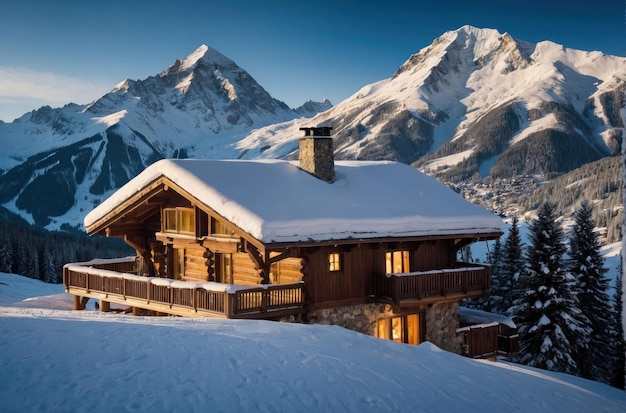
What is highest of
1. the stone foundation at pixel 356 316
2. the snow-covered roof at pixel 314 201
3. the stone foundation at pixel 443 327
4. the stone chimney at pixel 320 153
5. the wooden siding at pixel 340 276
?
the stone chimney at pixel 320 153

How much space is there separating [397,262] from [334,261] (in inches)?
107

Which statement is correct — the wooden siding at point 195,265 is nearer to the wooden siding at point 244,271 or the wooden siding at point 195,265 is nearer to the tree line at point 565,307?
the wooden siding at point 244,271

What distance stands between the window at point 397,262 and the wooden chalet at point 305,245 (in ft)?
0.12

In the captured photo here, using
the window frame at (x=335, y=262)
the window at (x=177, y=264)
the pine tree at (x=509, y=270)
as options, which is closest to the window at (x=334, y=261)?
the window frame at (x=335, y=262)

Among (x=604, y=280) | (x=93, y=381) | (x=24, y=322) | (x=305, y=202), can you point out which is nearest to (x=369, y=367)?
(x=93, y=381)

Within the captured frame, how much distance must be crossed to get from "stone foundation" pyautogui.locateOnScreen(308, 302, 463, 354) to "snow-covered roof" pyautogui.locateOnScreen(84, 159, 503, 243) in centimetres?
259

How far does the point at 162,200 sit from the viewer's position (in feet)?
70.7

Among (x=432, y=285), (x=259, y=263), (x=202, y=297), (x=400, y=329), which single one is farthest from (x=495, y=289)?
(x=202, y=297)

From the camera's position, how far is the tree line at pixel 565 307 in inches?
1099

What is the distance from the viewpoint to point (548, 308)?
2839cm

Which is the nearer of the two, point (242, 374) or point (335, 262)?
point (242, 374)

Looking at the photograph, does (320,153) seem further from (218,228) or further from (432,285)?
(432,285)

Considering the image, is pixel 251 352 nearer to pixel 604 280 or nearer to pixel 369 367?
pixel 369 367

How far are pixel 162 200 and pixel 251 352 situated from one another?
1231cm
